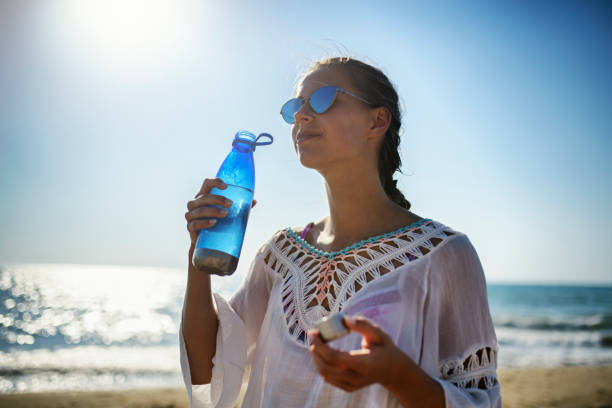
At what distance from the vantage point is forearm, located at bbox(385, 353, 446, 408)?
1.34m

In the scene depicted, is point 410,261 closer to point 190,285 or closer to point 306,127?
point 306,127

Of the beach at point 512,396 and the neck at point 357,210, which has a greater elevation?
the neck at point 357,210

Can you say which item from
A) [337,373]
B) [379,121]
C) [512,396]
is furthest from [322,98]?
[512,396]

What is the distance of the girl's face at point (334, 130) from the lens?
205 centimetres

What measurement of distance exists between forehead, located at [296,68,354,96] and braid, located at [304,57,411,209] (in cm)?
5

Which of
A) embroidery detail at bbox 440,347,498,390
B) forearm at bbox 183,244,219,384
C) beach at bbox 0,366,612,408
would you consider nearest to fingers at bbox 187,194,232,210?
forearm at bbox 183,244,219,384

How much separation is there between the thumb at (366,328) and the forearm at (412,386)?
12cm

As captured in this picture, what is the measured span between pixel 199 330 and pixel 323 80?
1.40 meters

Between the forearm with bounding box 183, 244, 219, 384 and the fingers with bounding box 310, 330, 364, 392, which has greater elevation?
the fingers with bounding box 310, 330, 364, 392

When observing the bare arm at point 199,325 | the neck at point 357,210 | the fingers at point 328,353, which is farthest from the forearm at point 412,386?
the bare arm at point 199,325

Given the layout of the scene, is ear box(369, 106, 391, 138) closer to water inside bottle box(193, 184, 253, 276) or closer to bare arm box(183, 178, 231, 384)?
water inside bottle box(193, 184, 253, 276)

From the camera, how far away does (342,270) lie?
1961mm

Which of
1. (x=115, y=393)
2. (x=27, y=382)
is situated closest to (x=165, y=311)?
(x=27, y=382)

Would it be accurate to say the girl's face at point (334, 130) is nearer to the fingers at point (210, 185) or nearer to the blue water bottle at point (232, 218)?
the blue water bottle at point (232, 218)
